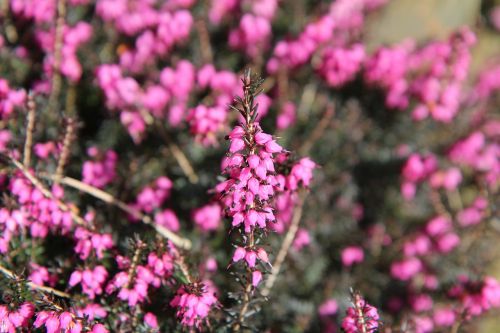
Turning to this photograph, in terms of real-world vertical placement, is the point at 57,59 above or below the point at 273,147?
above

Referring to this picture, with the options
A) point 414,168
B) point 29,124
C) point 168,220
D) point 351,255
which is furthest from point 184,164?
point 414,168

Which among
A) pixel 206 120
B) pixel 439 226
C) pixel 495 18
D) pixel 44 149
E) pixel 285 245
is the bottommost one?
pixel 285 245

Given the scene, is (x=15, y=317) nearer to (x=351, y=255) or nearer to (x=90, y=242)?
(x=90, y=242)

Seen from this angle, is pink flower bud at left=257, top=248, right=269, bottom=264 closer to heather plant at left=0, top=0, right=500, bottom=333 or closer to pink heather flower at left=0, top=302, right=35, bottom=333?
heather plant at left=0, top=0, right=500, bottom=333

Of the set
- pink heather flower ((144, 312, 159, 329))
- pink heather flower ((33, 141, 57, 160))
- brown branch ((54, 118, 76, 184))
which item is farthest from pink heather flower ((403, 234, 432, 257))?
pink heather flower ((33, 141, 57, 160))

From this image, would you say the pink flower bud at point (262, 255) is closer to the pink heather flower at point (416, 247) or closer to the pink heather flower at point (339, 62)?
the pink heather flower at point (416, 247)

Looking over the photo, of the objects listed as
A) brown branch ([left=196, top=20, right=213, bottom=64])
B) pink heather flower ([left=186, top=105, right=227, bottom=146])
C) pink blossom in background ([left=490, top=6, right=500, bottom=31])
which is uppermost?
pink blossom in background ([left=490, top=6, right=500, bottom=31])
